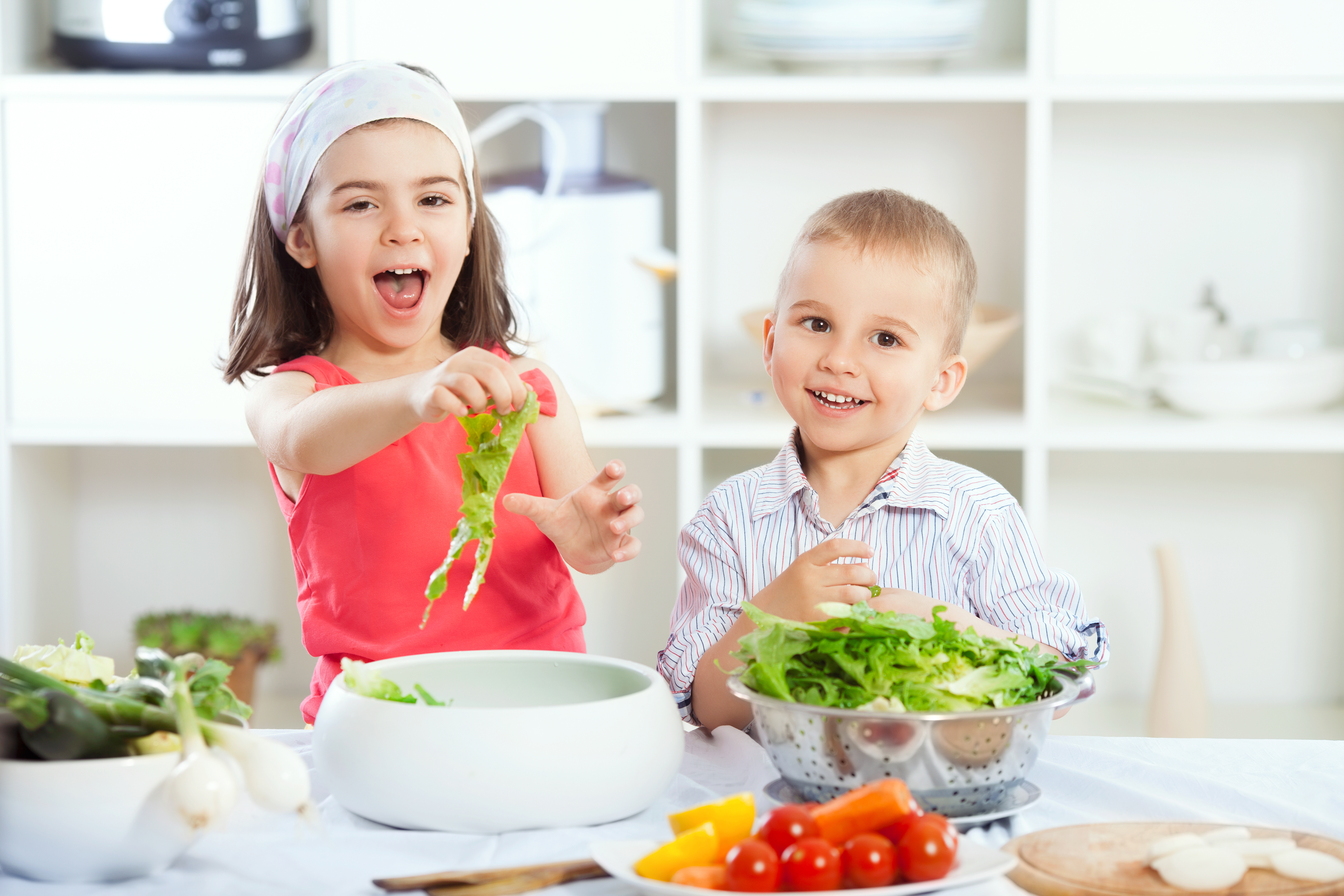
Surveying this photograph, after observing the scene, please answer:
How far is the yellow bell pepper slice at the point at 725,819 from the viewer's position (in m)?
0.69

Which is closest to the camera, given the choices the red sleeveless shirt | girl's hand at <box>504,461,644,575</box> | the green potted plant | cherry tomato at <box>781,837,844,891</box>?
cherry tomato at <box>781,837,844,891</box>

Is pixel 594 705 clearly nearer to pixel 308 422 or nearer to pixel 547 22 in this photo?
pixel 308 422

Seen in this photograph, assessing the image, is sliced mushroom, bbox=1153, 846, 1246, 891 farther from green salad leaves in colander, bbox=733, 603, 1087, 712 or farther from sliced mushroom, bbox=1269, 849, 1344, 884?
green salad leaves in colander, bbox=733, 603, 1087, 712

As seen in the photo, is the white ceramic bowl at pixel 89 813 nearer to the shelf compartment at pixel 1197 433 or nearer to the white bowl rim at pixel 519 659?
the white bowl rim at pixel 519 659

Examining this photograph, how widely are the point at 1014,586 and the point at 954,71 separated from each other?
117cm

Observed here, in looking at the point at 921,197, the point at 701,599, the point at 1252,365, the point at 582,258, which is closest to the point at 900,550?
the point at 701,599

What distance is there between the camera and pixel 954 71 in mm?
2029

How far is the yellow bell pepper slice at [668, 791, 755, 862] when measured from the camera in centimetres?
69

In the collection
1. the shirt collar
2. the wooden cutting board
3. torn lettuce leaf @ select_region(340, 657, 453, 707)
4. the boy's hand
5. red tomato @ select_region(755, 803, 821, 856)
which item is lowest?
the wooden cutting board

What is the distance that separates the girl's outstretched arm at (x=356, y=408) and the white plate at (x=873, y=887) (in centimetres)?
32

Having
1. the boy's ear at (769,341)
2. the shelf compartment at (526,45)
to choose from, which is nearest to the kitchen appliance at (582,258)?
the shelf compartment at (526,45)

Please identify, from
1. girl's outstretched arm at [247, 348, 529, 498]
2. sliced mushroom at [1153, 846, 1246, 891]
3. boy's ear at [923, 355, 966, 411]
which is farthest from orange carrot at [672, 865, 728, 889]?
boy's ear at [923, 355, 966, 411]

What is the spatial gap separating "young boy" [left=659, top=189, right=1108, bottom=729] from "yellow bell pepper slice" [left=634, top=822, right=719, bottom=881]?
35cm

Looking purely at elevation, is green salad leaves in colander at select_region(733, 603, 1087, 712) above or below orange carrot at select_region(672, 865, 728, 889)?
above
